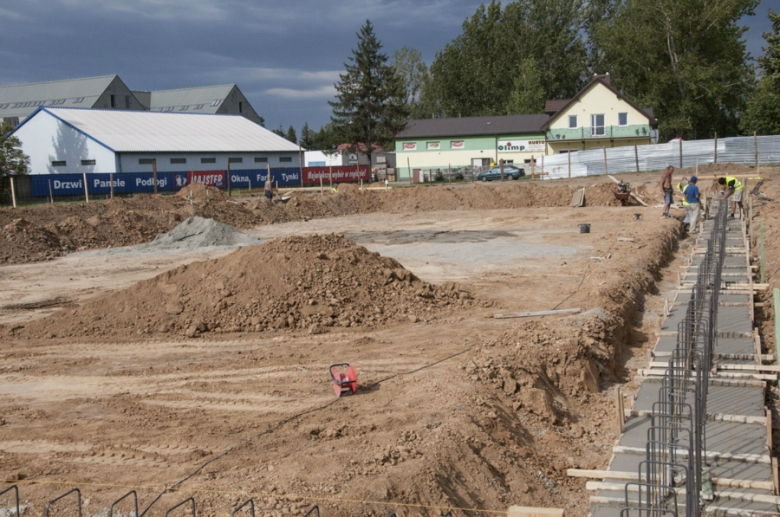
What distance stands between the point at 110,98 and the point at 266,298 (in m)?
66.5

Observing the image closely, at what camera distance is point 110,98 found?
70.6 meters

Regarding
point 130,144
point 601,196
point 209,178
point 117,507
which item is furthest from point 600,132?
point 117,507

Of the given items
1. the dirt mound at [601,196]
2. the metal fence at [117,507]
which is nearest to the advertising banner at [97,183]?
the dirt mound at [601,196]

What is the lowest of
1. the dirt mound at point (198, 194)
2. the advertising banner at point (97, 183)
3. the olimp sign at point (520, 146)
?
the dirt mound at point (198, 194)

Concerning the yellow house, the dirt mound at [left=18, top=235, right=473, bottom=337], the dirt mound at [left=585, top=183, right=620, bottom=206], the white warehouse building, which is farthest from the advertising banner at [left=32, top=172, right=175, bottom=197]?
the yellow house

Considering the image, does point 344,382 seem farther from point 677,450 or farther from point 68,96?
point 68,96

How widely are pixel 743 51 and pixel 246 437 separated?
230 ft

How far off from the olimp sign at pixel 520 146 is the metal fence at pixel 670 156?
14175mm

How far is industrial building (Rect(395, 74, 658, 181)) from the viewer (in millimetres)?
55594

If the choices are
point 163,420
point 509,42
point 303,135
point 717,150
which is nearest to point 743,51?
point 509,42

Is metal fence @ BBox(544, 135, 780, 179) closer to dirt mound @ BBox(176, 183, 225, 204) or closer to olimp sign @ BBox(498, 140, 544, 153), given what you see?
olimp sign @ BBox(498, 140, 544, 153)

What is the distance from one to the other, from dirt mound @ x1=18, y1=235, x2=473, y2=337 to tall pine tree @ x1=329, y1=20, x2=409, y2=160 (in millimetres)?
47780

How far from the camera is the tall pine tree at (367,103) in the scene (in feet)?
197

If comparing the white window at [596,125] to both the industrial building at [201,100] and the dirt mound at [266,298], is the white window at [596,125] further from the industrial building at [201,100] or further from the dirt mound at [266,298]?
the dirt mound at [266,298]
